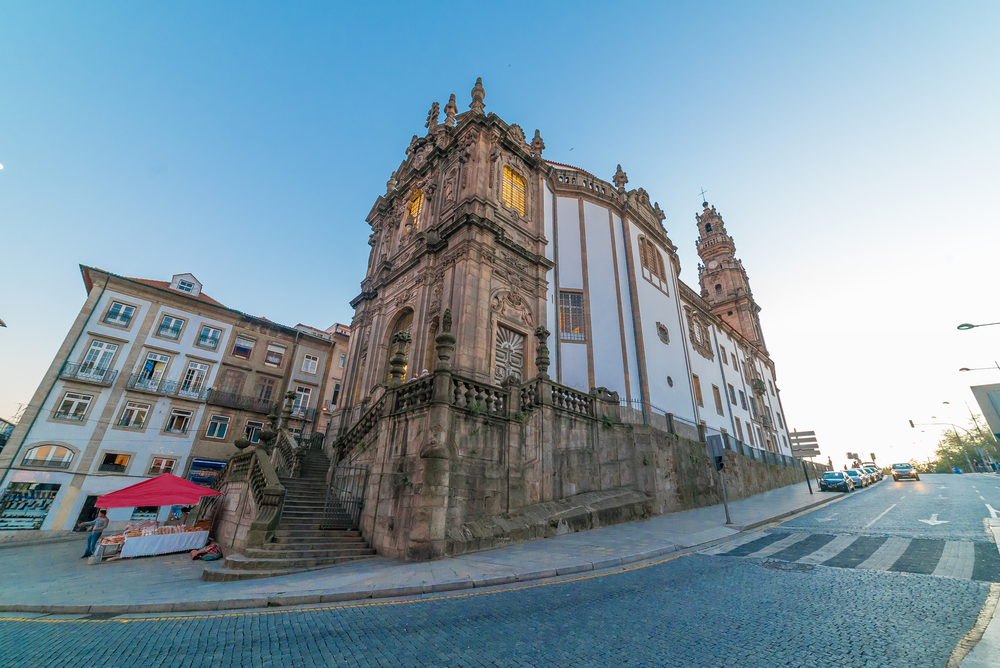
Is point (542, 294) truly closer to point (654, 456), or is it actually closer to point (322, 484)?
point (654, 456)

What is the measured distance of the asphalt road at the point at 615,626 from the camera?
3.62m

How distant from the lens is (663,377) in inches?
848

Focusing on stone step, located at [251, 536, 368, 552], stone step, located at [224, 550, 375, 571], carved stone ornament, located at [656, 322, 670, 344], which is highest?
carved stone ornament, located at [656, 322, 670, 344]

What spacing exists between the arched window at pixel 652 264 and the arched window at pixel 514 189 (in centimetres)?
868

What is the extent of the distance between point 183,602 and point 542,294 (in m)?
16.0

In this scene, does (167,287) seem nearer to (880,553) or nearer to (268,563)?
(268,563)

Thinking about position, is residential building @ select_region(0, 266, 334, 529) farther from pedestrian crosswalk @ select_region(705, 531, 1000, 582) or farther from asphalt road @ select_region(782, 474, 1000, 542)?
asphalt road @ select_region(782, 474, 1000, 542)

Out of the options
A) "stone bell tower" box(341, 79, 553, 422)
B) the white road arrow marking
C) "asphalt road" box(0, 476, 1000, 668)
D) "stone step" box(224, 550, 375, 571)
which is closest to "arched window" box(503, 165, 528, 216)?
"stone bell tower" box(341, 79, 553, 422)

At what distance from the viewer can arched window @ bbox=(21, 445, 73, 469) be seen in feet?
66.6

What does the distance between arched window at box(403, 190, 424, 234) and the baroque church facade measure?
12 cm

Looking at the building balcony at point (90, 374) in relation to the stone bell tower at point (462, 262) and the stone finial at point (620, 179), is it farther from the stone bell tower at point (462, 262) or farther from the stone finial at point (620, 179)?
the stone finial at point (620, 179)

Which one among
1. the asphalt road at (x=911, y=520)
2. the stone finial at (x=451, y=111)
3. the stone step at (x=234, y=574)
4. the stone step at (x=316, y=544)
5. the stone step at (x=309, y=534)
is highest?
the stone finial at (x=451, y=111)

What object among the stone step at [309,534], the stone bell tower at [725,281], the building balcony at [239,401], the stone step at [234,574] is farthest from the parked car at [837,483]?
the building balcony at [239,401]

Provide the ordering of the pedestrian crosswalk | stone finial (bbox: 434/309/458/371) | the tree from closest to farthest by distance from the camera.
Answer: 1. the pedestrian crosswalk
2. stone finial (bbox: 434/309/458/371)
3. the tree
